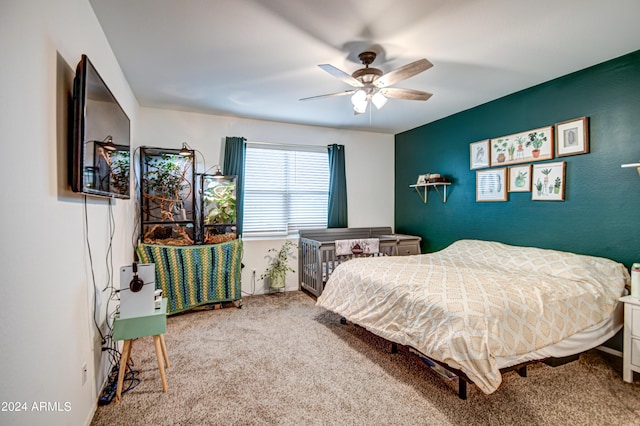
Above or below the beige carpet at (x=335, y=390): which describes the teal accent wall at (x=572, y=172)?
above

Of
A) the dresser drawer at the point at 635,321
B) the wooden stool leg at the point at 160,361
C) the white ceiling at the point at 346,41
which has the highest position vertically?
the white ceiling at the point at 346,41

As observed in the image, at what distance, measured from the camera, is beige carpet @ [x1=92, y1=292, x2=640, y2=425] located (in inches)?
74.2

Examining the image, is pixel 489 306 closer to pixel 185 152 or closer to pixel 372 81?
pixel 372 81

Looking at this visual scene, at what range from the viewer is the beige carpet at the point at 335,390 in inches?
74.2

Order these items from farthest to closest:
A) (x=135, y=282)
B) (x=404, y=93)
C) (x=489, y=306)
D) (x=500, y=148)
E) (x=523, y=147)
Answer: (x=500, y=148)
(x=523, y=147)
(x=404, y=93)
(x=135, y=282)
(x=489, y=306)

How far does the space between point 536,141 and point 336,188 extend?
2.67 metres

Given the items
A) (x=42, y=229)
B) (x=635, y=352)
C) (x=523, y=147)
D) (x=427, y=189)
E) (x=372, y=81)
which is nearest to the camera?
(x=42, y=229)

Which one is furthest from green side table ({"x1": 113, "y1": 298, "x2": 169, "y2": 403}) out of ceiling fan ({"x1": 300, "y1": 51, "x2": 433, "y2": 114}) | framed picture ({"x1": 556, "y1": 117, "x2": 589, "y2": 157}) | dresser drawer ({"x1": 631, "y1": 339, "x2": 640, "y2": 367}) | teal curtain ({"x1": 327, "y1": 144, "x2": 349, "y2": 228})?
framed picture ({"x1": 556, "y1": 117, "x2": 589, "y2": 157})

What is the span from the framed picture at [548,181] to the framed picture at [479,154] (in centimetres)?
60

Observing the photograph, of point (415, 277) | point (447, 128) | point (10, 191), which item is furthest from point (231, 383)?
point (447, 128)

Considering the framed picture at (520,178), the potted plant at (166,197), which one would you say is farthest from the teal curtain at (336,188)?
the framed picture at (520,178)

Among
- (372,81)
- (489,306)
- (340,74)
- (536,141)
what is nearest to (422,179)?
(536,141)

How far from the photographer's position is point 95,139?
173 cm

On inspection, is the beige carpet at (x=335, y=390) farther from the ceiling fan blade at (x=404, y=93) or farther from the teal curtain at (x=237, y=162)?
the ceiling fan blade at (x=404, y=93)
